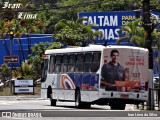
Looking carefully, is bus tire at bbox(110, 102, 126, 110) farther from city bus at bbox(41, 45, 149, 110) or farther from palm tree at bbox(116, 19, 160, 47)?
palm tree at bbox(116, 19, 160, 47)

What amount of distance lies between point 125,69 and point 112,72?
2.13 ft

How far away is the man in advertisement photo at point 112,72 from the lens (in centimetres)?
2981

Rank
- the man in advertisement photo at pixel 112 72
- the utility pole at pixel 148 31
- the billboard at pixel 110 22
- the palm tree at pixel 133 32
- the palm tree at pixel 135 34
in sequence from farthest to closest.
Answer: the billboard at pixel 110 22 < the palm tree at pixel 133 32 < the palm tree at pixel 135 34 < the utility pole at pixel 148 31 < the man in advertisement photo at pixel 112 72

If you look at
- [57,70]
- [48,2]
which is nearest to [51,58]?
[57,70]

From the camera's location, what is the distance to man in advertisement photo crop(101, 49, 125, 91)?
97.8ft

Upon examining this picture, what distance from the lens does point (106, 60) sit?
2983cm

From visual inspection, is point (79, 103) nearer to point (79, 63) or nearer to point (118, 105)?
point (79, 63)

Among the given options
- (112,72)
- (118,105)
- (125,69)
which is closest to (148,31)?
(125,69)

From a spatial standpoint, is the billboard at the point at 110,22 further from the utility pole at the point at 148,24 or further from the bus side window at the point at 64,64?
the utility pole at the point at 148,24

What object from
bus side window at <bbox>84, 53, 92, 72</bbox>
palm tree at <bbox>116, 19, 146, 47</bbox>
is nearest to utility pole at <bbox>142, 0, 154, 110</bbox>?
bus side window at <bbox>84, 53, 92, 72</bbox>

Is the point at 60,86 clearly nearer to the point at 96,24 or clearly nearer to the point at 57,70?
the point at 57,70

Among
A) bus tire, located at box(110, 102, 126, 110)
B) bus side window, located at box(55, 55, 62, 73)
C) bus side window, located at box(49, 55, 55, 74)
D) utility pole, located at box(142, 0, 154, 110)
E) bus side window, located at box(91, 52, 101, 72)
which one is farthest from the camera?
bus side window, located at box(49, 55, 55, 74)

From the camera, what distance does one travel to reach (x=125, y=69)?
30.0 meters

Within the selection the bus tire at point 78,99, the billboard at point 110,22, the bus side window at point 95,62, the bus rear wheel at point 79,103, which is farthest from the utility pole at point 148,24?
the billboard at point 110,22
